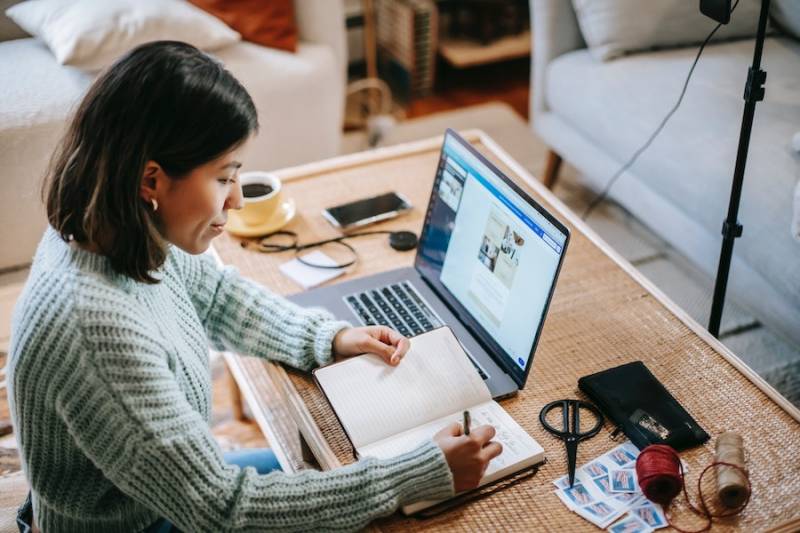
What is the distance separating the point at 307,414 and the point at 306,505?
0.21 m

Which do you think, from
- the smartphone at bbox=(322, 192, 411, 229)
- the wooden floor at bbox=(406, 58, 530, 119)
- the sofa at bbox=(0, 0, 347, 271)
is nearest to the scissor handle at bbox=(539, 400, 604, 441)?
the smartphone at bbox=(322, 192, 411, 229)

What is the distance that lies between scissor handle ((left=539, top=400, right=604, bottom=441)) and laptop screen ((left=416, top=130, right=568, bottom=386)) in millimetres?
56

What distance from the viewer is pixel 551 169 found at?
2.45 m

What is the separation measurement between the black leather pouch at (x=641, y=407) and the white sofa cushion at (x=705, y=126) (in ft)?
2.29

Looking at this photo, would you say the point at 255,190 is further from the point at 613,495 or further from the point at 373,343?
the point at 613,495

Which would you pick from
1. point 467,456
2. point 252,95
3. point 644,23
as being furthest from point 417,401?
point 644,23

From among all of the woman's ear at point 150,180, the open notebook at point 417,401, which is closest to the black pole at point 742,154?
the open notebook at point 417,401

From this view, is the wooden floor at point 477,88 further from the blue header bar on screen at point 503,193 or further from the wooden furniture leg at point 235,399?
the blue header bar on screen at point 503,193

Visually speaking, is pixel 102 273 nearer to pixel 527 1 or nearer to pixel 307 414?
pixel 307 414

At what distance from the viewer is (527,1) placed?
338 centimetres

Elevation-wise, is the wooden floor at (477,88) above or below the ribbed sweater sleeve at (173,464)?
below

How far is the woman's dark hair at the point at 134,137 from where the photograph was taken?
81 centimetres

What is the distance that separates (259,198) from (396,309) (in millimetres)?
350

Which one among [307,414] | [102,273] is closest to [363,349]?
[307,414]
